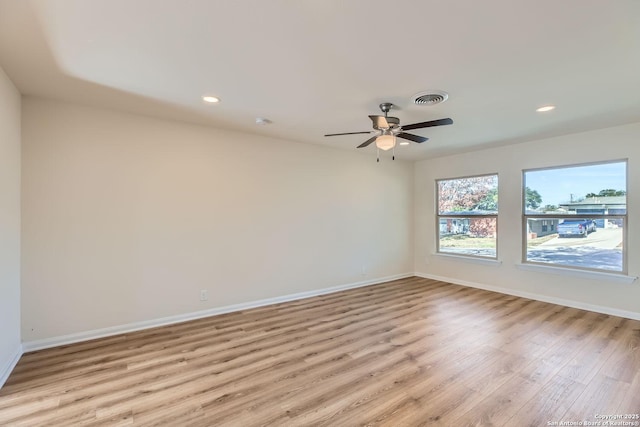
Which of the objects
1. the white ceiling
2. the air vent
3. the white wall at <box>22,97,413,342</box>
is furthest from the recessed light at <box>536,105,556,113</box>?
the white wall at <box>22,97,413,342</box>

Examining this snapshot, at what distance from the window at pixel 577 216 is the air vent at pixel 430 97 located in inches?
113

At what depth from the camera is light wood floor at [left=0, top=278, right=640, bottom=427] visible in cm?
201

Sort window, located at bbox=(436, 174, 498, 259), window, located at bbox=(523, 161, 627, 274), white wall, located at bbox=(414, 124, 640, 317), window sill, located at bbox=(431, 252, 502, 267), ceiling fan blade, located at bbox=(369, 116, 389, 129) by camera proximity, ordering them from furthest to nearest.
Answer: window, located at bbox=(436, 174, 498, 259), window sill, located at bbox=(431, 252, 502, 267), window, located at bbox=(523, 161, 627, 274), white wall, located at bbox=(414, 124, 640, 317), ceiling fan blade, located at bbox=(369, 116, 389, 129)

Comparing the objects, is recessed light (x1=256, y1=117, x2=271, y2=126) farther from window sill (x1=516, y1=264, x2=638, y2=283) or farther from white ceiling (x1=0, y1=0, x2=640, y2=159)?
window sill (x1=516, y1=264, x2=638, y2=283)

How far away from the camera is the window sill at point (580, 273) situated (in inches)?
153

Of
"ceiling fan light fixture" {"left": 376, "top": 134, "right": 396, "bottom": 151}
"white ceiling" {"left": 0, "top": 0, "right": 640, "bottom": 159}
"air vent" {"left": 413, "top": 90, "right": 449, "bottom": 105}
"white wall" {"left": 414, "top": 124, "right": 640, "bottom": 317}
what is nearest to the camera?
"white ceiling" {"left": 0, "top": 0, "right": 640, "bottom": 159}

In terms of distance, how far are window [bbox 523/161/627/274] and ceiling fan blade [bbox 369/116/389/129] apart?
10.5 ft

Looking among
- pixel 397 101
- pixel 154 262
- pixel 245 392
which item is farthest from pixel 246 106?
pixel 245 392

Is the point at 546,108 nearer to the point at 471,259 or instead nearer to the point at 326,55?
the point at 326,55

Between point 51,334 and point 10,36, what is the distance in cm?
266

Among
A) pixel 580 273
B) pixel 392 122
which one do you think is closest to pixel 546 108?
pixel 392 122

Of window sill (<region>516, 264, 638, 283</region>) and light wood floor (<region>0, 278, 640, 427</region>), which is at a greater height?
window sill (<region>516, 264, 638, 283</region>)

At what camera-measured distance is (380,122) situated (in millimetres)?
3004

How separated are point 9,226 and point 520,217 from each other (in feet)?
20.7
